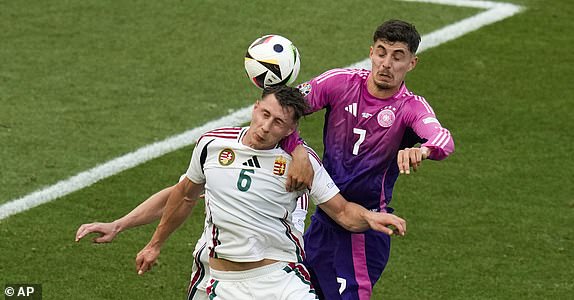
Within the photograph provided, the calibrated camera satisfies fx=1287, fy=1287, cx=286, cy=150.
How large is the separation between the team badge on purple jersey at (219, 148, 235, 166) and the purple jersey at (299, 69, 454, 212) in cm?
81

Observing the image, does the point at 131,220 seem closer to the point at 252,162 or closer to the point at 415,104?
the point at 252,162

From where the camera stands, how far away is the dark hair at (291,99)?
7.07m

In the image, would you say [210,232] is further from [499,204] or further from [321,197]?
[499,204]

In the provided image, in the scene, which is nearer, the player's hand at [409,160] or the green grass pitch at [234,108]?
the player's hand at [409,160]

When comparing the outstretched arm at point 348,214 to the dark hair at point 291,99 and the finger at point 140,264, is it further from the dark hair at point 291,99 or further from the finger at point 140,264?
the finger at point 140,264

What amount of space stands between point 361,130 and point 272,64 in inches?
26.4

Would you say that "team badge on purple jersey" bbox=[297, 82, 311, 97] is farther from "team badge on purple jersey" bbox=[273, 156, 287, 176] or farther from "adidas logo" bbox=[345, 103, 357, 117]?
"team badge on purple jersey" bbox=[273, 156, 287, 176]

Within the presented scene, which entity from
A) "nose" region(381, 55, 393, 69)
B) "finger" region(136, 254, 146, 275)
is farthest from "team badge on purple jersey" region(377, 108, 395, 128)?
"finger" region(136, 254, 146, 275)

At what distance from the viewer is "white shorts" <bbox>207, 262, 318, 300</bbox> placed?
23.5 feet

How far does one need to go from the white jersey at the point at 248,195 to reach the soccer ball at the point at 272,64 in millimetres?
621

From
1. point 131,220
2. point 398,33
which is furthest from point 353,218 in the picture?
point 131,220

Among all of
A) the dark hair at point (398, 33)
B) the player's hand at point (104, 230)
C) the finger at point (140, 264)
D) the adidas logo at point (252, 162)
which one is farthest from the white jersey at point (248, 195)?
the dark hair at point (398, 33)

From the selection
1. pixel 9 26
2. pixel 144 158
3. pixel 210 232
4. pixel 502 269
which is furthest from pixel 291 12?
pixel 210 232

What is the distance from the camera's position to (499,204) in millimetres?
11047
